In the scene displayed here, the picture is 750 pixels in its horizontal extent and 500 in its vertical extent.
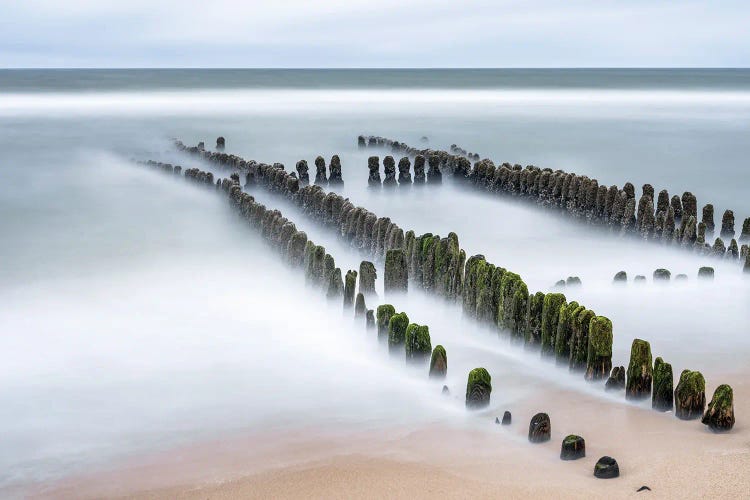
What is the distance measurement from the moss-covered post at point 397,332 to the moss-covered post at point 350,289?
935 millimetres

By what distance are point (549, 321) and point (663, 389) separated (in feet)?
3.56

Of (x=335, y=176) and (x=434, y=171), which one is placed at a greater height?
(x=434, y=171)

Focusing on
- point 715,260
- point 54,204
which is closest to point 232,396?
point 715,260

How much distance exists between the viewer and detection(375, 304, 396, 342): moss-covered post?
6.61 metres

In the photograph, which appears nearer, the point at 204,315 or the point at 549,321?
the point at 549,321

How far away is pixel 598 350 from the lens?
5.71m

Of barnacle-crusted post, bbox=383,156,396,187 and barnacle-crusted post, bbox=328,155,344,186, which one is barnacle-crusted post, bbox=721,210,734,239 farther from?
barnacle-crusted post, bbox=328,155,344,186

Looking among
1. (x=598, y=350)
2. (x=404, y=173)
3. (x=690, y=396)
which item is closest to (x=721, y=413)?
(x=690, y=396)

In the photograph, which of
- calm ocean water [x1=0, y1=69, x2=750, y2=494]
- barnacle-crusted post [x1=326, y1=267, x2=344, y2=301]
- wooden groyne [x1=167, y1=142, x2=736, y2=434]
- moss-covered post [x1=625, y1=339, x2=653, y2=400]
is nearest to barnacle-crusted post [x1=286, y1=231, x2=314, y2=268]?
calm ocean water [x1=0, y1=69, x2=750, y2=494]

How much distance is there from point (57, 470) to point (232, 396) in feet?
4.47

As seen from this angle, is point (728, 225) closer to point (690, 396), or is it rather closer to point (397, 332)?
point (397, 332)

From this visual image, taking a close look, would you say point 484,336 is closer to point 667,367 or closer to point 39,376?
point 667,367

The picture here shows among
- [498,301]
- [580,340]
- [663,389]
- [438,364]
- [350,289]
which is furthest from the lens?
[350,289]

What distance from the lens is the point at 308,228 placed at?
1204cm
